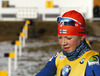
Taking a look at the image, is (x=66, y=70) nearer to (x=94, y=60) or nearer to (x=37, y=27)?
(x=94, y=60)

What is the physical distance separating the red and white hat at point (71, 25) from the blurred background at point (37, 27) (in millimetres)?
5974

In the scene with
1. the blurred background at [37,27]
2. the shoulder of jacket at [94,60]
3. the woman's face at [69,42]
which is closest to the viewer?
the shoulder of jacket at [94,60]

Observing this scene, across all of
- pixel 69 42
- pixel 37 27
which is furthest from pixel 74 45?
pixel 37 27

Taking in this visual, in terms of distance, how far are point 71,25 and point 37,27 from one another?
21.3 m

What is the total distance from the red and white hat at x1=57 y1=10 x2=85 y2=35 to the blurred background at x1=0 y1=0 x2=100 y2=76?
5974 mm

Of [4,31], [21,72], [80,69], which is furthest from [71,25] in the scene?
[4,31]

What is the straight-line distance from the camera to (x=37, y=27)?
23.5 metres

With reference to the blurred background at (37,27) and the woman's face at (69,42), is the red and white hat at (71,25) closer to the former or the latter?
the woman's face at (69,42)

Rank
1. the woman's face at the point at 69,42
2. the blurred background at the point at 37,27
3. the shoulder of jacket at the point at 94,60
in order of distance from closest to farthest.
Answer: the shoulder of jacket at the point at 94,60 < the woman's face at the point at 69,42 < the blurred background at the point at 37,27

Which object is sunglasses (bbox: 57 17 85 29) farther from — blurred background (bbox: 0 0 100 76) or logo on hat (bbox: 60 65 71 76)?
blurred background (bbox: 0 0 100 76)

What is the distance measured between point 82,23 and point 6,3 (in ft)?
116

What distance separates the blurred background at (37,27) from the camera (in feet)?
36.6

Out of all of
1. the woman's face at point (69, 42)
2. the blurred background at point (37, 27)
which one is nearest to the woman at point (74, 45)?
the woman's face at point (69, 42)

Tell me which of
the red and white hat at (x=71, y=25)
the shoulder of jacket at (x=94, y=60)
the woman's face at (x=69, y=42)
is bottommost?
the shoulder of jacket at (x=94, y=60)
